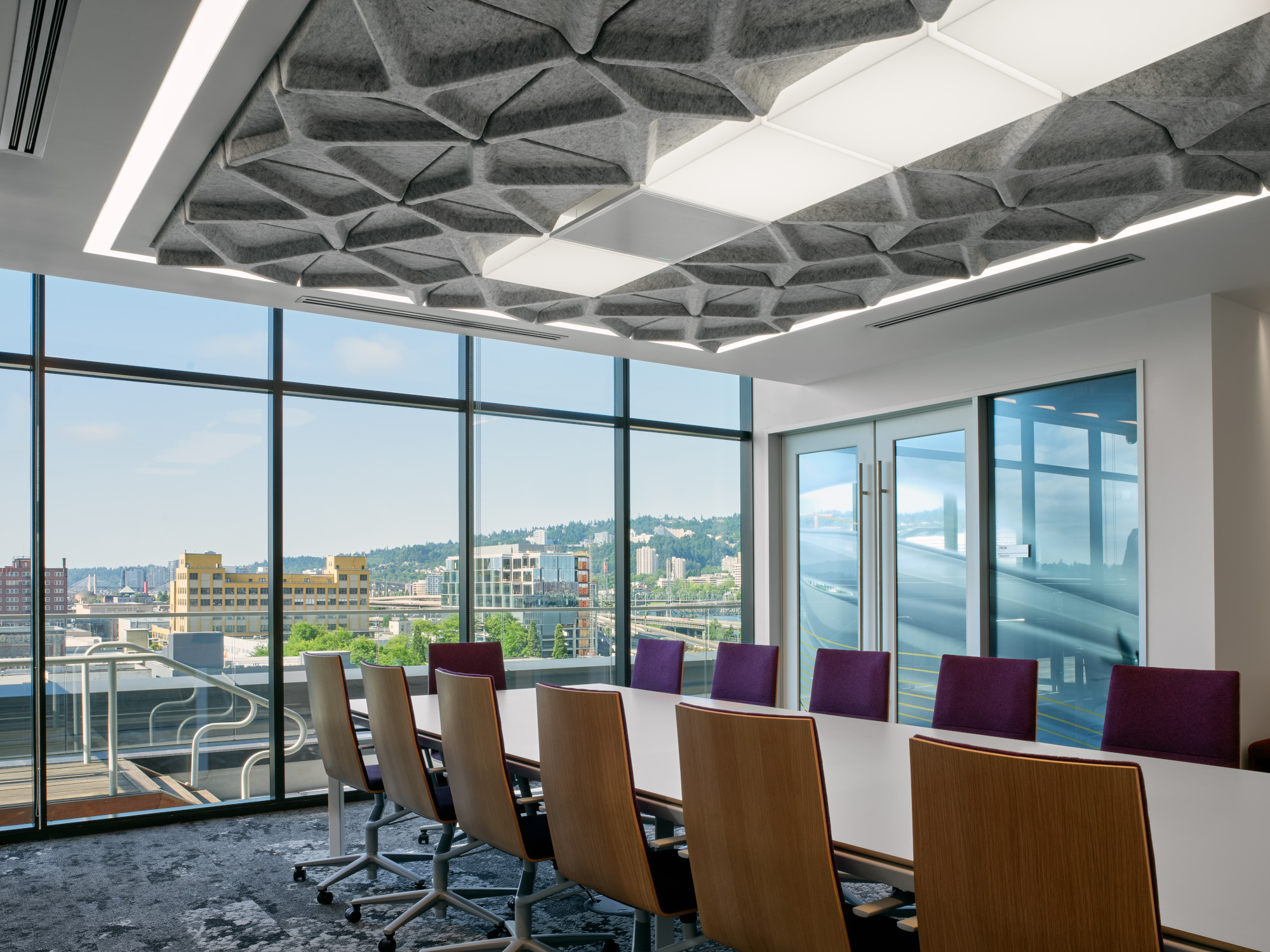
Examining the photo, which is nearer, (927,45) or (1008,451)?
(927,45)

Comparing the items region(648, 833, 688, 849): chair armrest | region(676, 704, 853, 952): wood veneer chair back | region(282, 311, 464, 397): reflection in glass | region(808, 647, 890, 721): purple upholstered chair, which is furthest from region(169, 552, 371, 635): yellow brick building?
region(676, 704, 853, 952): wood veneer chair back

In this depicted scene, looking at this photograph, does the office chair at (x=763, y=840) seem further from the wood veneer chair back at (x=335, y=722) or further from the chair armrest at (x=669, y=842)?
the wood veneer chair back at (x=335, y=722)

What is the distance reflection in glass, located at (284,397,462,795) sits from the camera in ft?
21.9

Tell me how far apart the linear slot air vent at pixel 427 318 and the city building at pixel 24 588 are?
2.44m

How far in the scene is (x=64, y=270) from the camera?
4.75 meters

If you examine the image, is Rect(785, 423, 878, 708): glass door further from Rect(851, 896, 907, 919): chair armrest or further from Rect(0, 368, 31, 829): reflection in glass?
Rect(0, 368, 31, 829): reflection in glass

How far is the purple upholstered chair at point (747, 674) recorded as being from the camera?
564 centimetres

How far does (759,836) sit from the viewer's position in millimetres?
2434

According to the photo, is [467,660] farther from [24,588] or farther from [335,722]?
[24,588]

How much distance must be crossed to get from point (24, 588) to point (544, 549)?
3.63m

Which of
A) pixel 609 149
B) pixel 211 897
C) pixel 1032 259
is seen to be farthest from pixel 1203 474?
pixel 211 897

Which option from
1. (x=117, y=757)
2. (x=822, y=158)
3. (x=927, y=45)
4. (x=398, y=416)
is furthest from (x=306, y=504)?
(x=927, y=45)

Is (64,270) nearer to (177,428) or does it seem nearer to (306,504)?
(177,428)

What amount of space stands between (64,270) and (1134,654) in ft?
21.0
